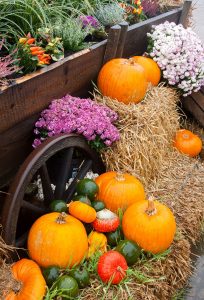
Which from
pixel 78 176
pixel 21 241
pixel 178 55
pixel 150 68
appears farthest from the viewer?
pixel 178 55

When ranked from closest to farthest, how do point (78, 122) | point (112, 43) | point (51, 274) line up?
point (51, 274), point (78, 122), point (112, 43)

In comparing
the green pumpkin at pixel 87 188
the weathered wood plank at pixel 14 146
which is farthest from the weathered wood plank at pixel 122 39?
the green pumpkin at pixel 87 188

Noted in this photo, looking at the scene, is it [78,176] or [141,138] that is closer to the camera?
[78,176]

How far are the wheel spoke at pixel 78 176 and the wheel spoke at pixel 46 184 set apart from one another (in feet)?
0.68

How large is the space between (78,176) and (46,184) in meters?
0.38

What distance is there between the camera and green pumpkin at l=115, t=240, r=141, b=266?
2.87 m

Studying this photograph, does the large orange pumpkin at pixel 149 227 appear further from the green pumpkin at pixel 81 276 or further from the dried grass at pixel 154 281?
the green pumpkin at pixel 81 276

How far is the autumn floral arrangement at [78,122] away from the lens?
319cm

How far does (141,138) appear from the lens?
3785mm

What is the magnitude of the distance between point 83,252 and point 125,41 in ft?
7.63

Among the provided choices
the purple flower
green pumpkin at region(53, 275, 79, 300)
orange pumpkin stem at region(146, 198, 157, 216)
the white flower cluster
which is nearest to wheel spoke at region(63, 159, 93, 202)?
orange pumpkin stem at region(146, 198, 157, 216)

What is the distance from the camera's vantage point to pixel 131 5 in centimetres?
493

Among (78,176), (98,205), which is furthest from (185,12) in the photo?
(98,205)

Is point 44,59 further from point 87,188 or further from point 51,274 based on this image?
point 51,274
